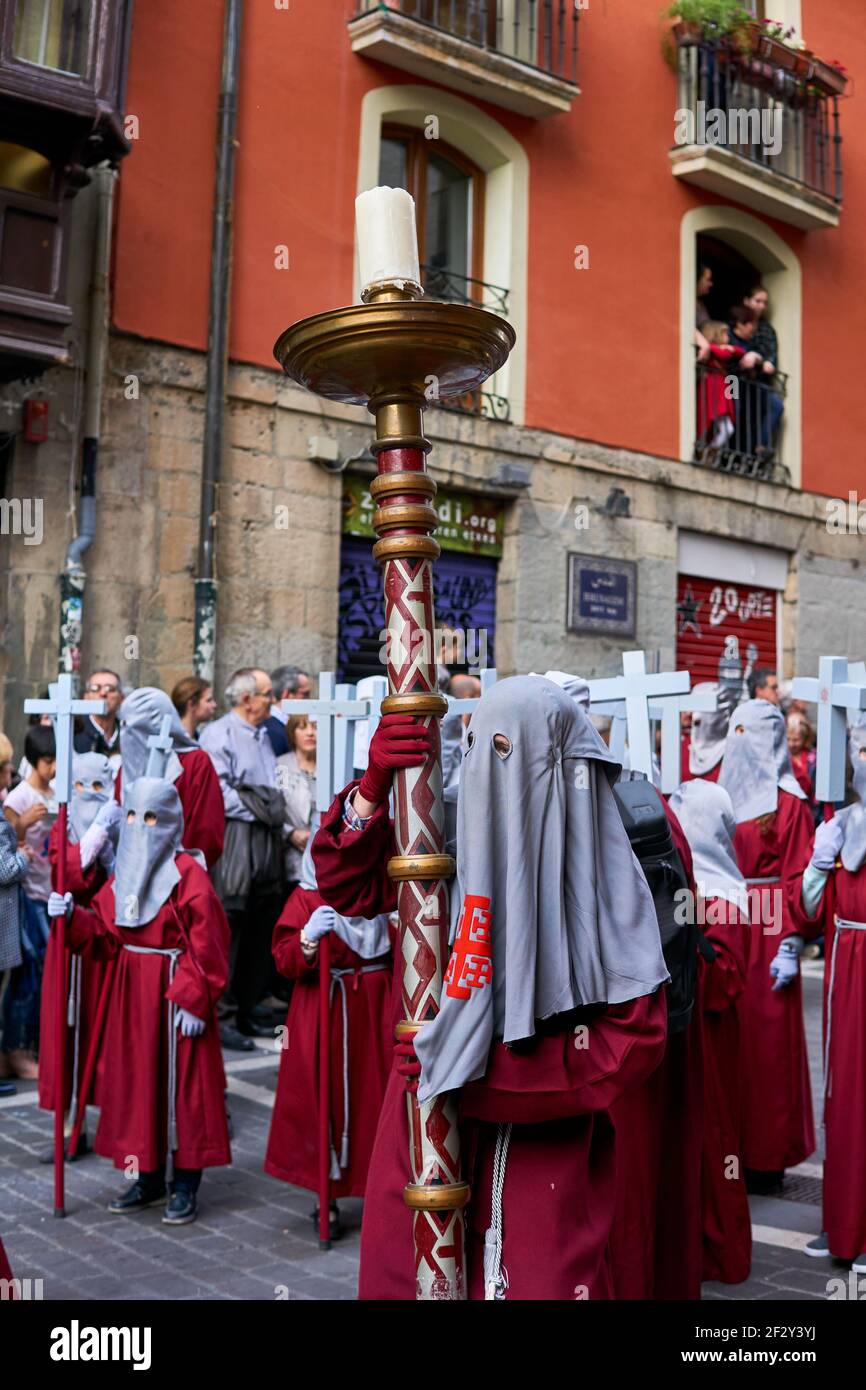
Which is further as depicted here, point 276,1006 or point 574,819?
point 276,1006

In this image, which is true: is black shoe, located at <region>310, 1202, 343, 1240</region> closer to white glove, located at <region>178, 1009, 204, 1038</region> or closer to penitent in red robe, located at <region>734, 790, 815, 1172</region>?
white glove, located at <region>178, 1009, 204, 1038</region>

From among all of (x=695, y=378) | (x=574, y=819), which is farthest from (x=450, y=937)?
(x=695, y=378)

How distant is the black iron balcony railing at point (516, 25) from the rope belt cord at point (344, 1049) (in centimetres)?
951

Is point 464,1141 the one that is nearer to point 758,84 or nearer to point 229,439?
point 229,439

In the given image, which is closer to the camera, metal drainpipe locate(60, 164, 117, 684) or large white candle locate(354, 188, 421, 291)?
large white candle locate(354, 188, 421, 291)

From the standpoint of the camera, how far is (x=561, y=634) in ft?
43.8

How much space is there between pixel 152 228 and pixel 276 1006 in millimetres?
5950

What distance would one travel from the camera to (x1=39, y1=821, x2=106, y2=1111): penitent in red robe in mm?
6367

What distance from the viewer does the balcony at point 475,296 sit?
13.0 m

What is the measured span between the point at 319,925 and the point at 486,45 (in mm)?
10069

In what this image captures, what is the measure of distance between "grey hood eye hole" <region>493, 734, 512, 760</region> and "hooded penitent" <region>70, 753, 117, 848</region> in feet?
15.0

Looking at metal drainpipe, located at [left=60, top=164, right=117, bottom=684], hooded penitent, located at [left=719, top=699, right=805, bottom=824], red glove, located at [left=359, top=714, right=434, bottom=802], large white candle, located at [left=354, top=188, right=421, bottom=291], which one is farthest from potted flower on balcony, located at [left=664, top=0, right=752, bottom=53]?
red glove, located at [left=359, top=714, right=434, bottom=802]

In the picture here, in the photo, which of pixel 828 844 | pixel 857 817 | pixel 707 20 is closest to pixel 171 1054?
pixel 828 844

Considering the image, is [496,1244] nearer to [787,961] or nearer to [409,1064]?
[409,1064]
